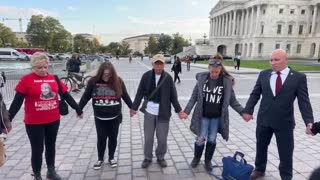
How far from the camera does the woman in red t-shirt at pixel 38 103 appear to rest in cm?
351

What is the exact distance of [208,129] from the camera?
431 centimetres

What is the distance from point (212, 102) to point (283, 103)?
3.36 feet

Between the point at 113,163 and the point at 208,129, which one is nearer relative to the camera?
the point at 208,129

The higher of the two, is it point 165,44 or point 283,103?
point 165,44

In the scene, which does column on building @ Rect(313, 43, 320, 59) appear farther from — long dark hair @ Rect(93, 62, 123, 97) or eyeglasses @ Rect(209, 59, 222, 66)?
long dark hair @ Rect(93, 62, 123, 97)

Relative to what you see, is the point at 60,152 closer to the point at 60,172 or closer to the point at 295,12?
the point at 60,172

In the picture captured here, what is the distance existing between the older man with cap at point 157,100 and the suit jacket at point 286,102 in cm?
140

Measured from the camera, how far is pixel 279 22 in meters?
78.1

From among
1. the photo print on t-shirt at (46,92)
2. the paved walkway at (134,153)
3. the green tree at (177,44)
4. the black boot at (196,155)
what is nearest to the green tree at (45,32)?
the green tree at (177,44)

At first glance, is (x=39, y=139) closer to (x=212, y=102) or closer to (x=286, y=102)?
(x=212, y=102)

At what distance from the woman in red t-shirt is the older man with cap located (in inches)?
53.2

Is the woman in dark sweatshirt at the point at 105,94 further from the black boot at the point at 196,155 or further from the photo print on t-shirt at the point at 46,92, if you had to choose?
the black boot at the point at 196,155

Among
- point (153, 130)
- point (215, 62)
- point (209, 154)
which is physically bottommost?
point (209, 154)

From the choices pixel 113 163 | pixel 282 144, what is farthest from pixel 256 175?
pixel 113 163
